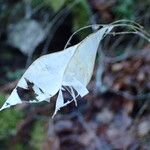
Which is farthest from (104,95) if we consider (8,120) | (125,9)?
(8,120)

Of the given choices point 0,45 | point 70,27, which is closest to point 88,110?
point 70,27

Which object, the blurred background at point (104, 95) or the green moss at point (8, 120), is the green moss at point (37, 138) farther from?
the green moss at point (8, 120)

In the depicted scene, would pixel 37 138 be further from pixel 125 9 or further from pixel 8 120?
pixel 8 120

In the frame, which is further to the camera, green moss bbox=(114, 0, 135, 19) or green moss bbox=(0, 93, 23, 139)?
green moss bbox=(114, 0, 135, 19)

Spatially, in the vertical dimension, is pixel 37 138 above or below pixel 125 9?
below

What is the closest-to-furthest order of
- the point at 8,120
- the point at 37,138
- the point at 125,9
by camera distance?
the point at 8,120, the point at 37,138, the point at 125,9

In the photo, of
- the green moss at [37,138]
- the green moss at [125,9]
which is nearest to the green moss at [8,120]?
the green moss at [37,138]

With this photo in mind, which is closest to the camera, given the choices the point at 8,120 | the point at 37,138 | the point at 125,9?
the point at 8,120

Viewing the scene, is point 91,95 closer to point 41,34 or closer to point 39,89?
point 41,34

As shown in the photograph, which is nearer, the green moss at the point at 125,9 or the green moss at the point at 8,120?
the green moss at the point at 8,120

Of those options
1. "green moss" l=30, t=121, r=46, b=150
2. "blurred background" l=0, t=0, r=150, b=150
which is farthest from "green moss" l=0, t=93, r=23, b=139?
"blurred background" l=0, t=0, r=150, b=150

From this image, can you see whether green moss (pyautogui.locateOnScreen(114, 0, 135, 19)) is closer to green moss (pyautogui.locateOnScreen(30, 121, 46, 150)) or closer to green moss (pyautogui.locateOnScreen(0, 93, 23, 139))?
green moss (pyautogui.locateOnScreen(30, 121, 46, 150))
